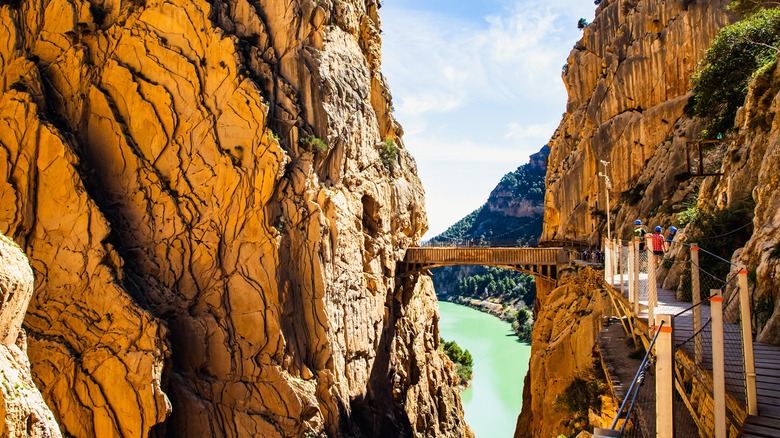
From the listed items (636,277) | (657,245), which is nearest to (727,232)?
(657,245)

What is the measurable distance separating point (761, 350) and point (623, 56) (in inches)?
1300

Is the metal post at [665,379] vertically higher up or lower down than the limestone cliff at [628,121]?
lower down

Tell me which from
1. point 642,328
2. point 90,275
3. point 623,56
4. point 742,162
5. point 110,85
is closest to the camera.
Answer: point 642,328

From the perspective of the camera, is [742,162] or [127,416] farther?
[127,416]

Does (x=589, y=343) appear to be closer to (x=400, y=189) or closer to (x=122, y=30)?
(x=400, y=189)

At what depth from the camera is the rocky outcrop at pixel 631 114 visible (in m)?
30.8

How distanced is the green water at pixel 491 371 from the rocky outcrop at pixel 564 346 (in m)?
16.8

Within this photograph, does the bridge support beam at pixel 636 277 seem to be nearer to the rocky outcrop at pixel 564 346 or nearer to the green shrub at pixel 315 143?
the rocky outcrop at pixel 564 346

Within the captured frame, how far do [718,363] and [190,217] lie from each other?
20588mm

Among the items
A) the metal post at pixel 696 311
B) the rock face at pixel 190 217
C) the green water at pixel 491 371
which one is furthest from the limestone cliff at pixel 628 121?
the metal post at pixel 696 311

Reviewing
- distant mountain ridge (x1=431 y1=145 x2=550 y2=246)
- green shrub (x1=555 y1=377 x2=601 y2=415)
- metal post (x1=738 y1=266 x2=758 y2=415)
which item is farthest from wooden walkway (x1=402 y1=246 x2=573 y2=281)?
distant mountain ridge (x1=431 y1=145 x2=550 y2=246)

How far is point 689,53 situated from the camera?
3238 cm

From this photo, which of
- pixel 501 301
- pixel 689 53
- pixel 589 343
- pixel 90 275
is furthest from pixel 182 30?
pixel 501 301

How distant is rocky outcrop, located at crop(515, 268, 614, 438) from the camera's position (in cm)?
1903
